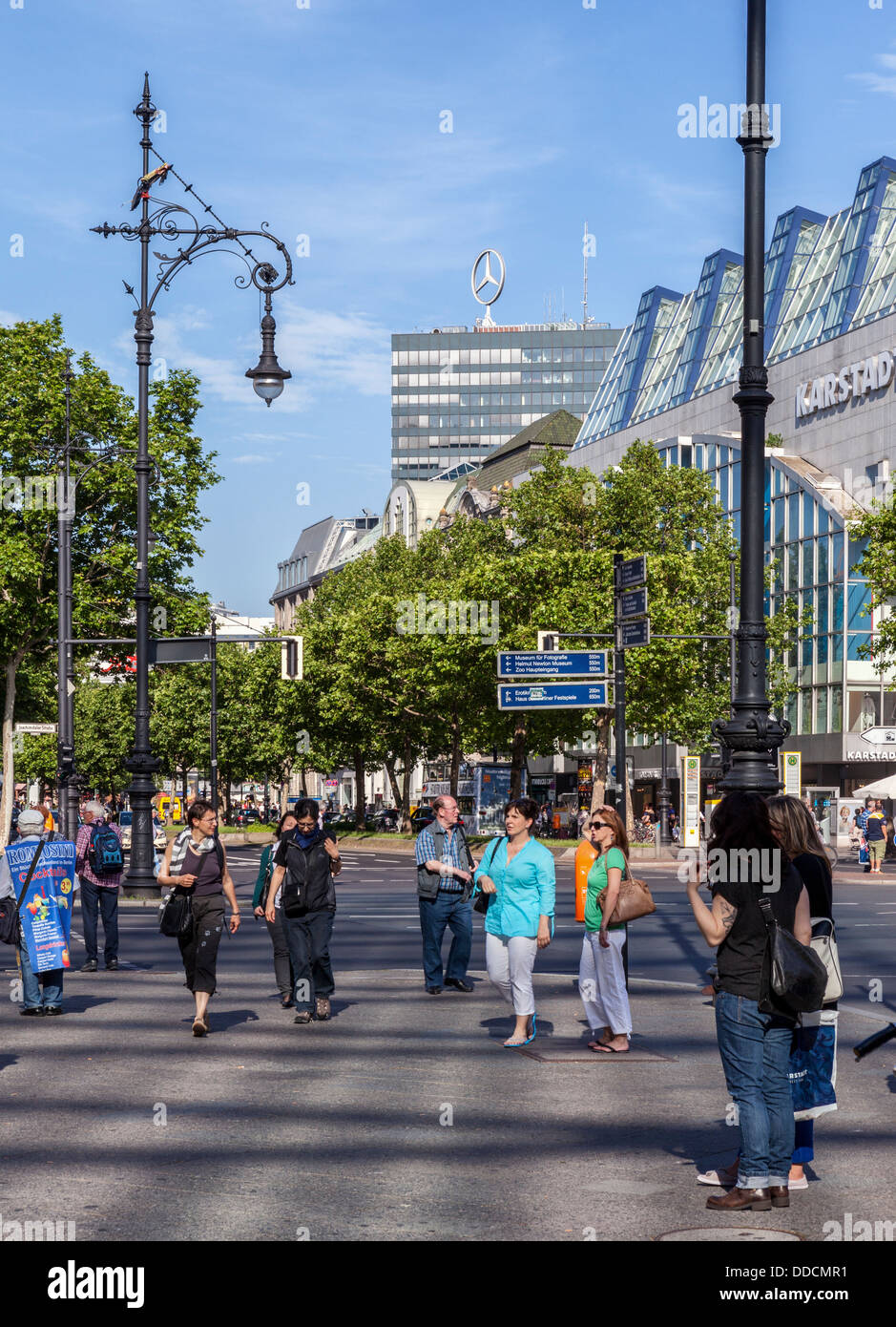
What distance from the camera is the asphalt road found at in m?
18.2

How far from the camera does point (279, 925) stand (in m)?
14.2

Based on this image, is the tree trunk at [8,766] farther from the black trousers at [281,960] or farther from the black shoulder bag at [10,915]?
the black shoulder bag at [10,915]

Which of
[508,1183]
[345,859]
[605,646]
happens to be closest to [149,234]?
[508,1183]

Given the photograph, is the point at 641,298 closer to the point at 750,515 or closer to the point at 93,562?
the point at 93,562

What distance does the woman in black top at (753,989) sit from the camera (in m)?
6.79

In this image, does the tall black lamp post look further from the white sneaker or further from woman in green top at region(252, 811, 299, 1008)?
the white sneaker

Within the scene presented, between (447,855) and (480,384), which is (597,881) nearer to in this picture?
(447,855)

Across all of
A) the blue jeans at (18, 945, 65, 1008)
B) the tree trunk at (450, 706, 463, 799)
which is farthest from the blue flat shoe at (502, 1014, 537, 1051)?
the tree trunk at (450, 706, 463, 799)

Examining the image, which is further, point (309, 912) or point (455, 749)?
point (455, 749)

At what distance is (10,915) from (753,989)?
8.03m

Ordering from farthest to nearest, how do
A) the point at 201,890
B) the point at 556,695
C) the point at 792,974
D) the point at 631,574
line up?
the point at 556,695
the point at 631,574
the point at 201,890
the point at 792,974

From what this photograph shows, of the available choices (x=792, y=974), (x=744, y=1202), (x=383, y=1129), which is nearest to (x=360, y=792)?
(x=383, y=1129)

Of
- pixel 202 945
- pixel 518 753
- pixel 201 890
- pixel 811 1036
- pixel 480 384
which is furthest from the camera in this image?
pixel 480 384

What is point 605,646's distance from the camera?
4975 cm
